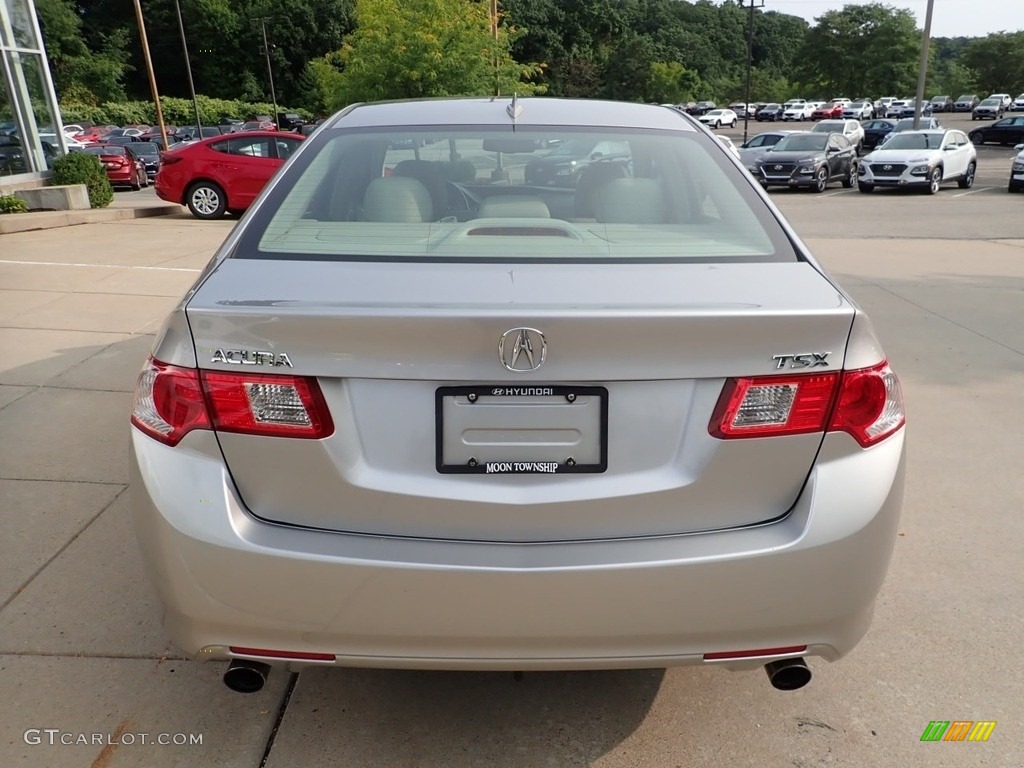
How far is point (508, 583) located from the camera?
1873 mm

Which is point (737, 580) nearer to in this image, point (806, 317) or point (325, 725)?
point (806, 317)

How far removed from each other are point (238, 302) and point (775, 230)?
1.48 metres

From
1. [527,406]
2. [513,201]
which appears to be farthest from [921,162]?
[527,406]

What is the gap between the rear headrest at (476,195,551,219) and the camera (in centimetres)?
267

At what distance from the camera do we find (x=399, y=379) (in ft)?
6.09

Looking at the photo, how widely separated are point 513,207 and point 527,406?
3.45ft

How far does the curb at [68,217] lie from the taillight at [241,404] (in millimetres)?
12304

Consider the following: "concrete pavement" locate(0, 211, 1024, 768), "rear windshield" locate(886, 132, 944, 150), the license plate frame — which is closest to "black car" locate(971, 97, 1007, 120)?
"rear windshield" locate(886, 132, 944, 150)

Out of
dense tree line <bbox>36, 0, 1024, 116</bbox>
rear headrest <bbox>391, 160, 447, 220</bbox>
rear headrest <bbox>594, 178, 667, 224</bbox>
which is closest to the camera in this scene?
rear headrest <bbox>594, 178, 667, 224</bbox>

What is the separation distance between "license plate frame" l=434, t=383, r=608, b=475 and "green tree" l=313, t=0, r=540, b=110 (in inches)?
844

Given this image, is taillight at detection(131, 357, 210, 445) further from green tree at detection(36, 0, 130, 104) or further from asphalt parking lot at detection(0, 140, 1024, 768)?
green tree at detection(36, 0, 130, 104)

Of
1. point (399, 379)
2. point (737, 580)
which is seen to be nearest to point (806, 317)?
point (737, 580)

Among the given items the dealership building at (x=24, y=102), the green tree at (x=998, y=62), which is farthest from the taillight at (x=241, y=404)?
the green tree at (x=998, y=62)

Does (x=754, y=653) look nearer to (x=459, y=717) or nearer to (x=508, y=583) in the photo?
(x=508, y=583)
